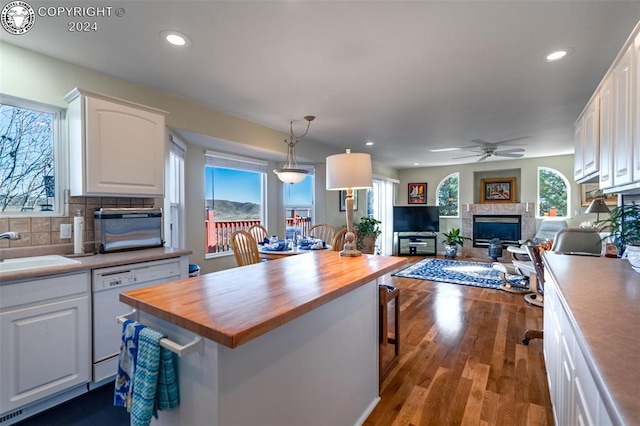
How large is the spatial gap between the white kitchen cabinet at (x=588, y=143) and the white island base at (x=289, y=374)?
6.45 feet

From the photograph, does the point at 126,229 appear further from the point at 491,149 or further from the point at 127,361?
the point at 491,149

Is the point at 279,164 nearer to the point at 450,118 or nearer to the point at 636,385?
the point at 450,118

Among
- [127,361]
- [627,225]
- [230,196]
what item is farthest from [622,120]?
[230,196]

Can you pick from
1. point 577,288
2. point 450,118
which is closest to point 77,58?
point 577,288

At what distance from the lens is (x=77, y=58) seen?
2.26m

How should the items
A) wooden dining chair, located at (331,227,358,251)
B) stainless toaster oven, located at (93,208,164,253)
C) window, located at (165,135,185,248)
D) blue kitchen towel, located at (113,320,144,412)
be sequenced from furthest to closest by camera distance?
window, located at (165,135,185,248), wooden dining chair, located at (331,227,358,251), stainless toaster oven, located at (93,208,164,253), blue kitchen towel, located at (113,320,144,412)

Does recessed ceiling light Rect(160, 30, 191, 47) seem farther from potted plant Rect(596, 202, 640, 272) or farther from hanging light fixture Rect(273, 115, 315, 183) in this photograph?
potted plant Rect(596, 202, 640, 272)

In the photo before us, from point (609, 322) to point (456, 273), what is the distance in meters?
4.87

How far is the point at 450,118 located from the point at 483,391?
308 cm

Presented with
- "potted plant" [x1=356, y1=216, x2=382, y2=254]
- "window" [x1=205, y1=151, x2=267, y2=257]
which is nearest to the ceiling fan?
"potted plant" [x1=356, y1=216, x2=382, y2=254]

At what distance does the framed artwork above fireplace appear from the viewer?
7.24m

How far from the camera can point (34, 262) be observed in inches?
80.7

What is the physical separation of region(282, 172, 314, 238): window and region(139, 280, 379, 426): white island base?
3.62 metres

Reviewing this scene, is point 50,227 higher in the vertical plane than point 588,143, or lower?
lower
